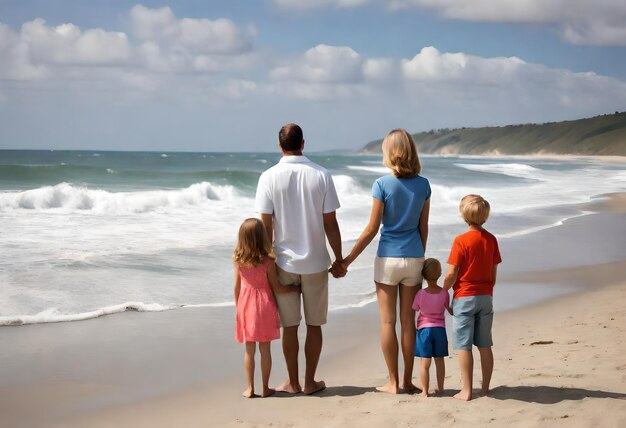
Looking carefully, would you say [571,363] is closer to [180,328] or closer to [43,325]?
[180,328]

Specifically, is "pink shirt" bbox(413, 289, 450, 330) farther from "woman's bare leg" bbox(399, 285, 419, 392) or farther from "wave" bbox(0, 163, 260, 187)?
"wave" bbox(0, 163, 260, 187)

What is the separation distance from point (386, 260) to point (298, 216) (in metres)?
0.60

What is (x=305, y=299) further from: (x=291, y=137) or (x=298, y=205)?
(x=291, y=137)

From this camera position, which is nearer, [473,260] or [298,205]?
[473,260]

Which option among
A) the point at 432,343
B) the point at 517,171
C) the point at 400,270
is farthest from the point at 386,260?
the point at 517,171

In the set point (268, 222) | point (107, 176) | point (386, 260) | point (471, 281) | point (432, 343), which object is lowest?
point (432, 343)

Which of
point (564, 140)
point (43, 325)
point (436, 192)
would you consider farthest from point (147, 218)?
point (564, 140)

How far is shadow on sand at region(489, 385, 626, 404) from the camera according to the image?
4387 mm

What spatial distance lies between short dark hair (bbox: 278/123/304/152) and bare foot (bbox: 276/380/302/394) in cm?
151

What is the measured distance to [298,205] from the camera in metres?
4.44

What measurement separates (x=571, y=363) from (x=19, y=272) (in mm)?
6561

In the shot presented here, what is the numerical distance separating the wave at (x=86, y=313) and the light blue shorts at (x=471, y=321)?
3629 mm

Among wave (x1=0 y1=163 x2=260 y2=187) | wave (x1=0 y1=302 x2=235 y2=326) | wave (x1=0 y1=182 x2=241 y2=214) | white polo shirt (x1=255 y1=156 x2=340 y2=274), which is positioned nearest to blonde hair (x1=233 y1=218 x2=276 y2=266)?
white polo shirt (x1=255 y1=156 x2=340 y2=274)

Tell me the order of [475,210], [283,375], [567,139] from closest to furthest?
[475,210]
[283,375]
[567,139]
